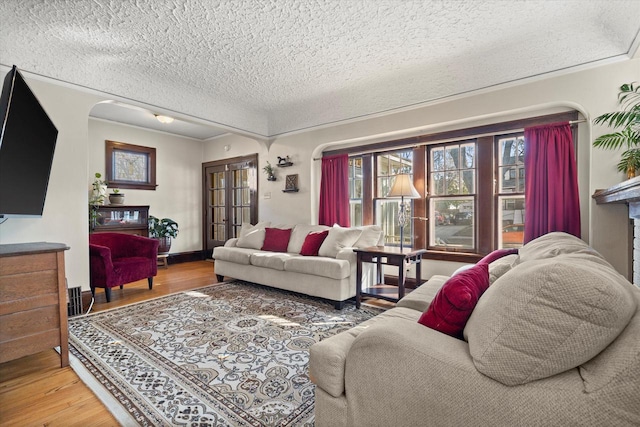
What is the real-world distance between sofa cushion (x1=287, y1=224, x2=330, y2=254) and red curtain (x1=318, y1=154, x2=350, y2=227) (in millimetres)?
346

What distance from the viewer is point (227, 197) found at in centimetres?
657

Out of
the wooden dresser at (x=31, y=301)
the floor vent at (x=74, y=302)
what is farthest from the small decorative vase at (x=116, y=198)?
the wooden dresser at (x=31, y=301)

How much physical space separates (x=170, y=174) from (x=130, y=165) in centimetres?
77

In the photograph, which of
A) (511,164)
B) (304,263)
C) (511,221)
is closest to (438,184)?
(511,164)

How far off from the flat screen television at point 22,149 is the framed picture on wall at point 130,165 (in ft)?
10.7

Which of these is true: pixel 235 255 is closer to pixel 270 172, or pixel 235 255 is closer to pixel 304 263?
pixel 304 263

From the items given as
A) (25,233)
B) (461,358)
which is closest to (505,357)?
(461,358)

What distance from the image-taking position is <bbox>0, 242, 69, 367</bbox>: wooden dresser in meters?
2.02

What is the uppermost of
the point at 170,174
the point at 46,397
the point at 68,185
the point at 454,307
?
the point at 170,174

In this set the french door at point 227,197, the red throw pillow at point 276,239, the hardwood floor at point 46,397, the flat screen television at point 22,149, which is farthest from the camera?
the french door at point 227,197

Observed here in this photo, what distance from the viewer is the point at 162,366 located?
7.19 ft

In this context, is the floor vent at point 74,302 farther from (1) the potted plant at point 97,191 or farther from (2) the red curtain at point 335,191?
(2) the red curtain at point 335,191

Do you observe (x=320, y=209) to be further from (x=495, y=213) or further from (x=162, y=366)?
(x=162, y=366)

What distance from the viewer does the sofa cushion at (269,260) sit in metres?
3.92
